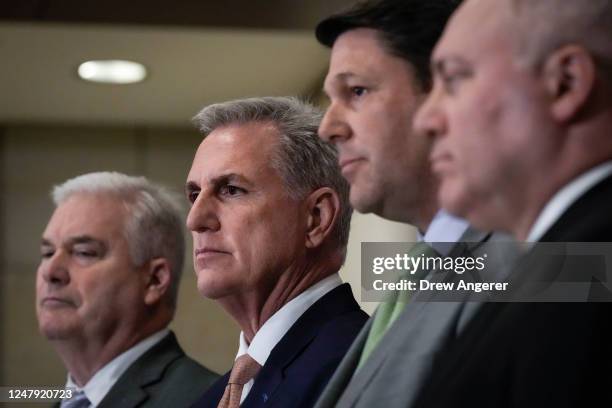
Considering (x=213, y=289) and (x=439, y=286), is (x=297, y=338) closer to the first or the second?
(x=213, y=289)

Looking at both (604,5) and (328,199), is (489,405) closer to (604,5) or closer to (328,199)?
(604,5)

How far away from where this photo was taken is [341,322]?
1504mm

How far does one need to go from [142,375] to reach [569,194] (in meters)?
1.42

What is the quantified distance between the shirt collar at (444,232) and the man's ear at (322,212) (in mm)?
429

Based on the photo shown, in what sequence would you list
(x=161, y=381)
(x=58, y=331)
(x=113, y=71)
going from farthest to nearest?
1. (x=113, y=71)
2. (x=58, y=331)
3. (x=161, y=381)

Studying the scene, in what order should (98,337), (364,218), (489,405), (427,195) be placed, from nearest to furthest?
1. (489,405)
2. (427,195)
3. (364,218)
4. (98,337)

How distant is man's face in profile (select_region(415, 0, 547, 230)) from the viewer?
79cm

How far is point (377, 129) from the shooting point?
3.84 ft

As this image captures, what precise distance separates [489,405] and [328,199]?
90 centimetres

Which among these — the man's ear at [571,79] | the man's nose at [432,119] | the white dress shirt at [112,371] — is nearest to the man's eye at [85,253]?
the white dress shirt at [112,371]

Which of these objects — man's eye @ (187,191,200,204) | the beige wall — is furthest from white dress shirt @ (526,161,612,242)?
A: the beige wall

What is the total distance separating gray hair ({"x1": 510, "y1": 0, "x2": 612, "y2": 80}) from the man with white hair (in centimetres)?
139

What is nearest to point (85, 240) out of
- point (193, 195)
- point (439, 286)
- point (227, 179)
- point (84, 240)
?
point (84, 240)

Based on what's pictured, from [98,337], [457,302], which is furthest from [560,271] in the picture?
[98,337]
